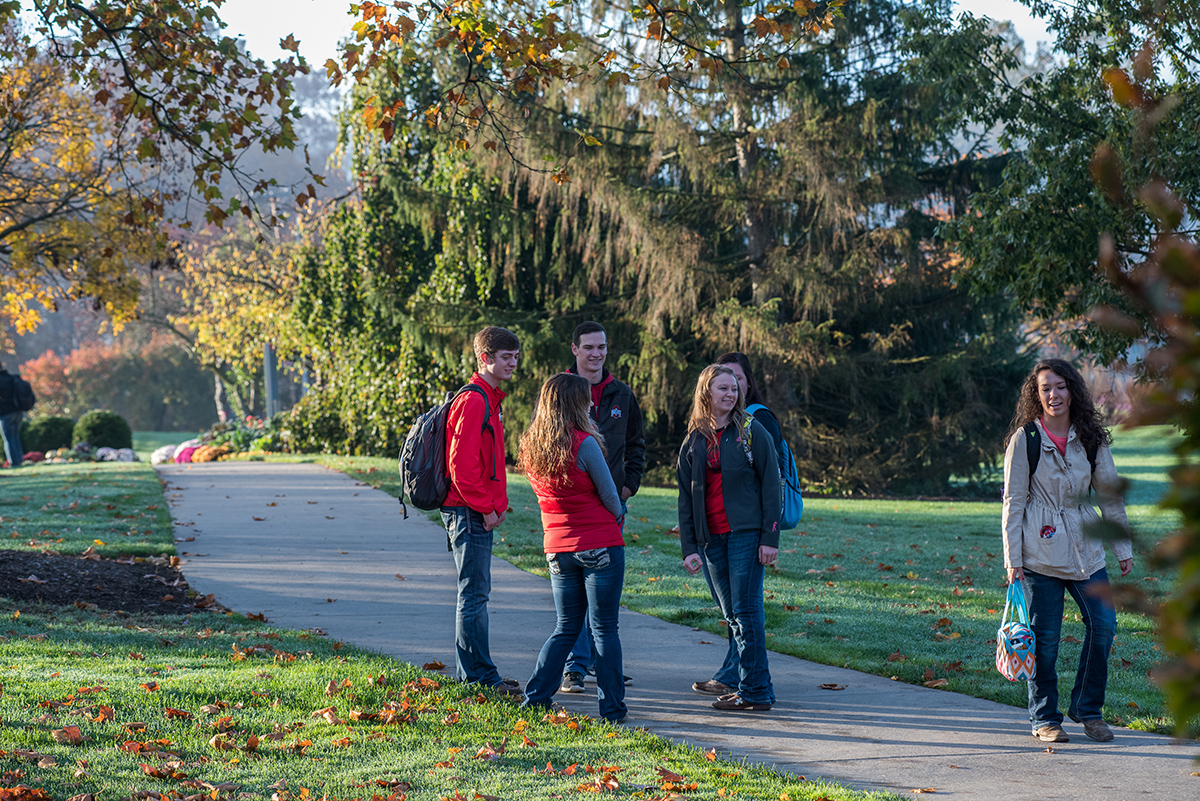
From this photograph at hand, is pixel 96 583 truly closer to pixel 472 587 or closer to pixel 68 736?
pixel 68 736

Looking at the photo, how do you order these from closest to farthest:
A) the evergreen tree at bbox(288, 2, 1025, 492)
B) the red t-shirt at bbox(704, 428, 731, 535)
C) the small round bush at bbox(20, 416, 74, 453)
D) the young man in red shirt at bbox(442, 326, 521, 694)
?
the young man in red shirt at bbox(442, 326, 521, 694) → the red t-shirt at bbox(704, 428, 731, 535) → the evergreen tree at bbox(288, 2, 1025, 492) → the small round bush at bbox(20, 416, 74, 453)

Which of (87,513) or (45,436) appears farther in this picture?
(45,436)

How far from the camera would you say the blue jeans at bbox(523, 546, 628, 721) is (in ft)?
16.6

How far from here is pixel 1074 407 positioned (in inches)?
198

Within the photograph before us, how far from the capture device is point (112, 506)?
1269cm

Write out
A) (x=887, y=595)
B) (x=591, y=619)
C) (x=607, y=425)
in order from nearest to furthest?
(x=591, y=619)
(x=607, y=425)
(x=887, y=595)

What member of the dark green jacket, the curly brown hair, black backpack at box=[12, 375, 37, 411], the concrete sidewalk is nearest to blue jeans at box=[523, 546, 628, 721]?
the concrete sidewalk

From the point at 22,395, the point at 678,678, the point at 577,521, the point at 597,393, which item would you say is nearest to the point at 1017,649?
the point at 678,678

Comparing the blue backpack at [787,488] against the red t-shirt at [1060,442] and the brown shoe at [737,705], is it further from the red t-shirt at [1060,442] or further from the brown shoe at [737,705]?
the red t-shirt at [1060,442]

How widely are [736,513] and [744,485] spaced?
15 centimetres

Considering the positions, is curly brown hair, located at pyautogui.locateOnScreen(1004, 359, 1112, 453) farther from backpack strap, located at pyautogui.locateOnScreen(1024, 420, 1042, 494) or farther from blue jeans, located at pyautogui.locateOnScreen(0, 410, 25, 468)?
blue jeans, located at pyautogui.locateOnScreen(0, 410, 25, 468)

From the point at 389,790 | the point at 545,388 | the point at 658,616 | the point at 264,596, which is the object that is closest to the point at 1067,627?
the point at 658,616

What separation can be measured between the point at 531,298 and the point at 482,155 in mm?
3422

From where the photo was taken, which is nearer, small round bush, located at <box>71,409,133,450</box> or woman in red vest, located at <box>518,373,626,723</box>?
woman in red vest, located at <box>518,373,626,723</box>
